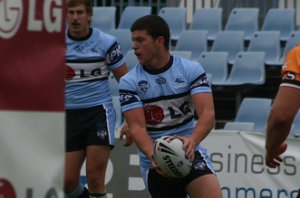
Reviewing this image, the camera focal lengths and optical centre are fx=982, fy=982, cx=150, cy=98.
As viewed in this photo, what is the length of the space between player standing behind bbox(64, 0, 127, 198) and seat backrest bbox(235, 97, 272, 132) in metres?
4.08

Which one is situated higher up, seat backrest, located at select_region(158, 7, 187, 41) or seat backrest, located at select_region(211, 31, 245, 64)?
seat backrest, located at select_region(158, 7, 187, 41)

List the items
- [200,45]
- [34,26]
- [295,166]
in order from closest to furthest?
[34,26], [295,166], [200,45]

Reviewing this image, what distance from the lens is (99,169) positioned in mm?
8062

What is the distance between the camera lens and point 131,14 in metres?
15.2

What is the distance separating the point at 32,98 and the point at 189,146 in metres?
3.22

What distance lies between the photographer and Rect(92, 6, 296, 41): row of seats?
1478 cm

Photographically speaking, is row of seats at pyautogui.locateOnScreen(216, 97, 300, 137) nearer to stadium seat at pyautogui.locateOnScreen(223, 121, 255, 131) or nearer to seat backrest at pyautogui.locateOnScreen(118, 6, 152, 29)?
stadium seat at pyautogui.locateOnScreen(223, 121, 255, 131)

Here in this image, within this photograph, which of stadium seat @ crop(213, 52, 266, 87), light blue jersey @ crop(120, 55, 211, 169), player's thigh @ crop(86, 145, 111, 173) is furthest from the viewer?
stadium seat @ crop(213, 52, 266, 87)

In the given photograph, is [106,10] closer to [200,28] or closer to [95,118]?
[200,28]

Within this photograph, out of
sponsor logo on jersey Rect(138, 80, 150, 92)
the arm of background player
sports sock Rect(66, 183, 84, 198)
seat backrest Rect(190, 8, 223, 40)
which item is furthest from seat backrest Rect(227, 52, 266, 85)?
the arm of background player

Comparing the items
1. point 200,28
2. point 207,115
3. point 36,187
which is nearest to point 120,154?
point 207,115

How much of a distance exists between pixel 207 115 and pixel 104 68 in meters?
1.77

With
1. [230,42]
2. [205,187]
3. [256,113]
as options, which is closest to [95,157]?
[205,187]

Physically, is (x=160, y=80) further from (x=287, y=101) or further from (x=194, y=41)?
(x=194, y=41)
